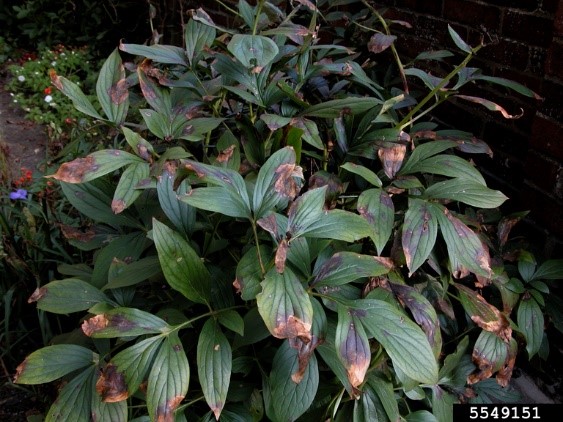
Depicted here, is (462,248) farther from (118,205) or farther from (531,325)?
(118,205)

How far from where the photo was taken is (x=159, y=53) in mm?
1417

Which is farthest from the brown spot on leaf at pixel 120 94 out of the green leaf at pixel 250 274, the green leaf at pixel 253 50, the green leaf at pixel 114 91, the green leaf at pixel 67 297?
the green leaf at pixel 250 274

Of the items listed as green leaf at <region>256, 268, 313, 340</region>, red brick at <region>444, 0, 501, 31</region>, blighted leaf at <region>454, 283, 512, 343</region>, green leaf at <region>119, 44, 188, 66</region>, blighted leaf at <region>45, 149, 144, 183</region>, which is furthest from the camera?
red brick at <region>444, 0, 501, 31</region>

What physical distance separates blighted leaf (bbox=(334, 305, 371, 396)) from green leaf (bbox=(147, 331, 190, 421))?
10.6 inches

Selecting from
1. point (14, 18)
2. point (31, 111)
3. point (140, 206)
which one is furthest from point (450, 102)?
point (14, 18)

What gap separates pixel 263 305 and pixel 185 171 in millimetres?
293

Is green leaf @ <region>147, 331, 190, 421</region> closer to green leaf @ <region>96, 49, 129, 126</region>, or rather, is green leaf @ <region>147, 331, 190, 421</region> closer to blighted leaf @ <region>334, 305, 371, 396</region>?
blighted leaf @ <region>334, 305, 371, 396</region>

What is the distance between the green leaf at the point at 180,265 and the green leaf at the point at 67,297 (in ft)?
0.71

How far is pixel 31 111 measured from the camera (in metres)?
3.90

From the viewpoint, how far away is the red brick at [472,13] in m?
1.79

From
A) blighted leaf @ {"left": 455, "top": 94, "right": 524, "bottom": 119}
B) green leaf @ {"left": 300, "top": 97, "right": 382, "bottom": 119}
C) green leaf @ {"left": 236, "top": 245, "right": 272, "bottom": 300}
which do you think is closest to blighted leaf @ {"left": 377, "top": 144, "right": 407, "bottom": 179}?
green leaf @ {"left": 300, "top": 97, "right": 382, "bottom": 119}

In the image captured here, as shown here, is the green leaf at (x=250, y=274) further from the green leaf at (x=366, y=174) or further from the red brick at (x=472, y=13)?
the red brick at (x=472, y=13)

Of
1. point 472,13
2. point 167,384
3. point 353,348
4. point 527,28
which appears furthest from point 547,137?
point 167,384

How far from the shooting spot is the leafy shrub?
1.02 m
